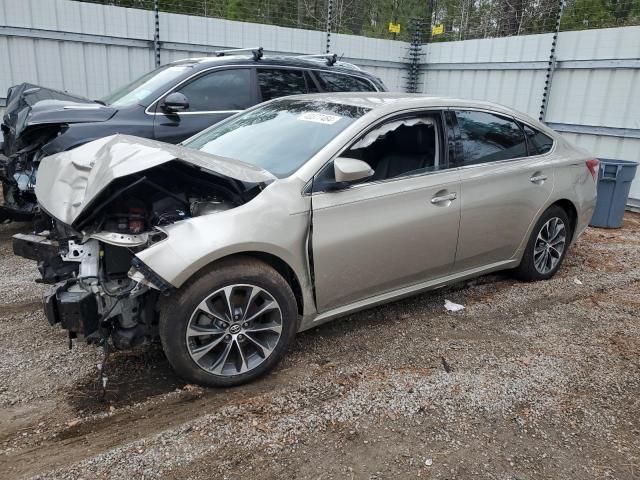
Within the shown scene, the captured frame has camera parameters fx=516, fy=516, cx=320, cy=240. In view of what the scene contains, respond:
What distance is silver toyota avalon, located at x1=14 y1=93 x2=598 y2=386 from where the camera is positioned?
9.37 feet

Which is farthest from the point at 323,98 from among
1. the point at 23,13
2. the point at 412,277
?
the point at 23,13

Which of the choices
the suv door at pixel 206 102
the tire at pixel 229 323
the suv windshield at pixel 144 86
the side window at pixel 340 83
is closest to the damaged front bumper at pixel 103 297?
the tire at pixel 229 323

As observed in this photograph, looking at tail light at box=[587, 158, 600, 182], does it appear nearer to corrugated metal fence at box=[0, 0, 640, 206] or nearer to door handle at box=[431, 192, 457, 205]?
door handle at box=[431, 192, 457, 205]

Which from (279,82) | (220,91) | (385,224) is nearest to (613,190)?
(279,82)

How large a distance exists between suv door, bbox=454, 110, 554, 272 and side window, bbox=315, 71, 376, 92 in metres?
2.76

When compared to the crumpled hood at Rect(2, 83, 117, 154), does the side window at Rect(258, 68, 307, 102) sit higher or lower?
higher

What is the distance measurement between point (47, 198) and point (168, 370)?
1316 millimetres

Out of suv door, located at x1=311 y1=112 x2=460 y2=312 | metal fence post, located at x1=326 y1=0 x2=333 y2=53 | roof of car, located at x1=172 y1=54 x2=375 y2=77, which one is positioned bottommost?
suv door, located at x1=311 y1=112 x2=460 y2=312

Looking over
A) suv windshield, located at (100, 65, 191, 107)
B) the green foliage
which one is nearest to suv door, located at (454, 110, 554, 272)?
suv windshield, located at (100, 65, 191, 107)

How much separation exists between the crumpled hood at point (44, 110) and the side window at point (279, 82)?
1.79 metres

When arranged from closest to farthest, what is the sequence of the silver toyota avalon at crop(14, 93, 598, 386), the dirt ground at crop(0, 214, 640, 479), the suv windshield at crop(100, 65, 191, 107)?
the dirt ground at crop(0, 214, 640, 479), the silver toyota avalon at crop(14, 93, 598, 386), the suv windshield at crop(100, 65, 191, 107)

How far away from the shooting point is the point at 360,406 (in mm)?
2979

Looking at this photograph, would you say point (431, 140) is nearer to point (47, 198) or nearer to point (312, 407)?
point (312, 407)

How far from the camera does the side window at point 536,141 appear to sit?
4.65 metres
